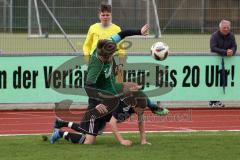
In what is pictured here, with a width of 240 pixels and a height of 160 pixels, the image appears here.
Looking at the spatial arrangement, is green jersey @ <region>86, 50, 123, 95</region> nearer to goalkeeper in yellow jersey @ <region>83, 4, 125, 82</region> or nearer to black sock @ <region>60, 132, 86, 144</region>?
black sock @ <region>60, 132, 86, 144</region>

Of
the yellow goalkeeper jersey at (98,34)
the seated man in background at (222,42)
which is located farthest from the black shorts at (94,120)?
the seated man in background at (222,42)

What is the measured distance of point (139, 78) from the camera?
1786cm

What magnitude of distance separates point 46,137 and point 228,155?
3084 mm

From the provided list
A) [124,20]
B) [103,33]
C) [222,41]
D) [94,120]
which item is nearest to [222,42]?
[222,41]

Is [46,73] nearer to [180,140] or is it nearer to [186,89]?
[186,89]

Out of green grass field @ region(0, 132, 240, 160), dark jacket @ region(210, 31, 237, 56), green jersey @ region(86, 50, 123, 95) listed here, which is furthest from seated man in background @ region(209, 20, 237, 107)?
green jersey @ region(86, 50, 123, 95)

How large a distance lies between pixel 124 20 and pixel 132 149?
9.09 meters

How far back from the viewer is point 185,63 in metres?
18.3

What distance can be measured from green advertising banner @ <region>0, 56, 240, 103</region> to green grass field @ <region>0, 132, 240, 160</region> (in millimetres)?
4285

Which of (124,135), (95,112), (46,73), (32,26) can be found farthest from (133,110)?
(32,26)

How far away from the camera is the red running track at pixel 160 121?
14.8 meters

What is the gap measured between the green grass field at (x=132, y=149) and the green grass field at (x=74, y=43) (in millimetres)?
6374

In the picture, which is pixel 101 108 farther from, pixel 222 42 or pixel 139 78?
pixel 222 42

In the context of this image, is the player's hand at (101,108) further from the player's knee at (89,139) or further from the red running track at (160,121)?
the red running track at (160,121)
